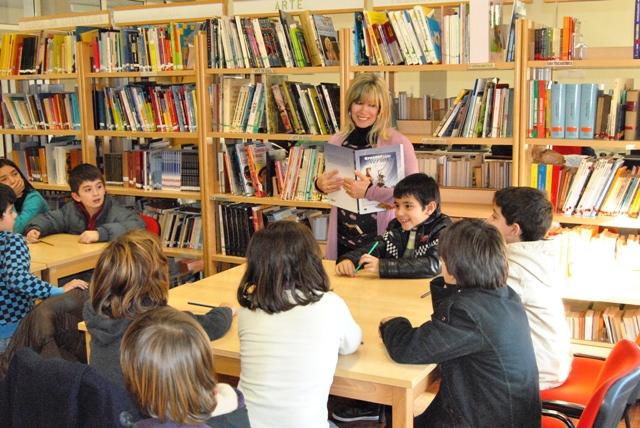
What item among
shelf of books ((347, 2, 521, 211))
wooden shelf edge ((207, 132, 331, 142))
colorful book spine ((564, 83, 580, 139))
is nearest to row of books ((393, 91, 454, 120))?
shelf of books ((347, 2, 521, 211))

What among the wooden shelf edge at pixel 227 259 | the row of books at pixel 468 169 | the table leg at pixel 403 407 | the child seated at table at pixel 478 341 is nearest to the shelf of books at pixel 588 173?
the row of books at pixel 468 169

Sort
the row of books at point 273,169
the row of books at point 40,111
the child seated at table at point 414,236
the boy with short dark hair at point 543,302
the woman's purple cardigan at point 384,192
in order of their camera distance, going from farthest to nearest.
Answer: the row of books at point 40,111 → the row of books at point 273,169 → the woman's purple cardigan at point 384,192 → the child seated at table at point 414,236 → the boy with short dark hair at point 543,302

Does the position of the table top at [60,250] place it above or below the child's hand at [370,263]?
below

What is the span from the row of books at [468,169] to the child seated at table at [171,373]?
284cm

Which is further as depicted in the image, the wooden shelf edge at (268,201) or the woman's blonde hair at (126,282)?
the wooden shelf edge at (268,201)

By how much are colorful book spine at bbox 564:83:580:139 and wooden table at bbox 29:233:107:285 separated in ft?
8.33

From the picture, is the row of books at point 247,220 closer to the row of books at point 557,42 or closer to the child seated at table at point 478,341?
the row of books at point 557,42

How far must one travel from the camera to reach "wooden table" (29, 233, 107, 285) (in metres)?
3.72

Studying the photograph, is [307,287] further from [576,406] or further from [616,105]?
[616,105]

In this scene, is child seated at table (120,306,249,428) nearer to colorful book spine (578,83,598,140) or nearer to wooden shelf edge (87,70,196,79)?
colorful book spine (578,83,598,140)

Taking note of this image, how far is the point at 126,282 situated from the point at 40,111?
3.95 m

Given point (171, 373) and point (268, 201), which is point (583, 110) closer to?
point (268, 201)

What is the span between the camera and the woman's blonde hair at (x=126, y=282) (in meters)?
2.29

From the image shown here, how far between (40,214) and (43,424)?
2.90 metres
